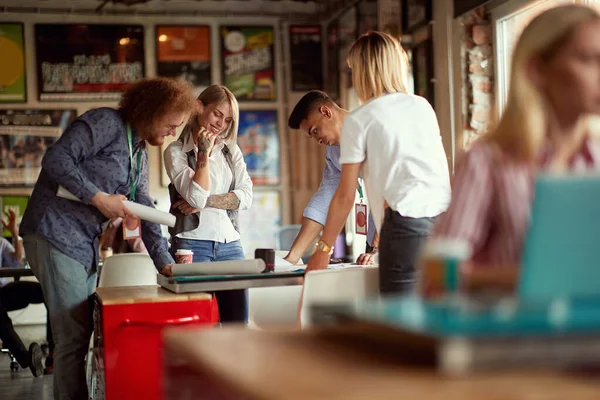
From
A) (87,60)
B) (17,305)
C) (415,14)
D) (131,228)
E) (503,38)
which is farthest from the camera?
(87,60)

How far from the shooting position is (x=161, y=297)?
3.08m

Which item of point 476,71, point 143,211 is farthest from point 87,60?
point 143,211

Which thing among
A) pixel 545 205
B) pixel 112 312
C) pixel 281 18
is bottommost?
pixel 112 312

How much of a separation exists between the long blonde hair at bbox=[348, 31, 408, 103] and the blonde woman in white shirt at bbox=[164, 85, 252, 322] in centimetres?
122

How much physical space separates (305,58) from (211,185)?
584 centimetres

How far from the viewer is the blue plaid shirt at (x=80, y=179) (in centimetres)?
338

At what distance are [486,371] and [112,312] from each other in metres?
2.18

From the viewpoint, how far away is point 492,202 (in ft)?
5.05

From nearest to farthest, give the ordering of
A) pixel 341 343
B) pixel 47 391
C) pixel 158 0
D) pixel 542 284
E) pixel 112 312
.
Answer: pixel 542 284 < pixel 341 343 < pixel 112 312 < pixel 47 391 < pixel 158 0

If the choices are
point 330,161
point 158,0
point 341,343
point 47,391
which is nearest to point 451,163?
point 330,161

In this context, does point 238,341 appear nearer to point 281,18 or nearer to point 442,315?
point 442,315

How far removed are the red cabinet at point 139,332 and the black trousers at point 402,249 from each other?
70 cm

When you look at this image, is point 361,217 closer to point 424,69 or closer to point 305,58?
point 424,69

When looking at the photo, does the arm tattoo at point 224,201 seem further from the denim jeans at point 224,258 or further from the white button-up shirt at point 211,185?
the denim jeans at point 224,258
